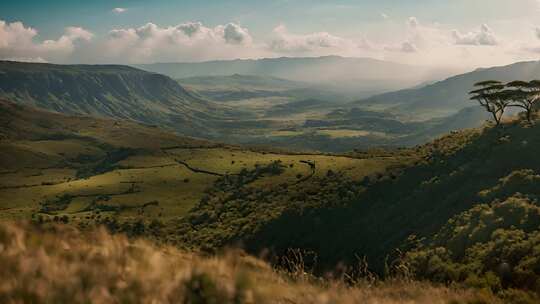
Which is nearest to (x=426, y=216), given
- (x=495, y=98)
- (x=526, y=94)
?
(x=495, y=98)

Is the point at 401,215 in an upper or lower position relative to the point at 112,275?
lower

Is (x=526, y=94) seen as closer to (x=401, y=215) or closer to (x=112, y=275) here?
(x=401, y=215)

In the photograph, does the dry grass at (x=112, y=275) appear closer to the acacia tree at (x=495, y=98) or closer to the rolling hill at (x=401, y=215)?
the rolling hill at (x=401, y=215)

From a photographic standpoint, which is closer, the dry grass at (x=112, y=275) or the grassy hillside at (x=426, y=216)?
the dry grass at (x=112, y=275)

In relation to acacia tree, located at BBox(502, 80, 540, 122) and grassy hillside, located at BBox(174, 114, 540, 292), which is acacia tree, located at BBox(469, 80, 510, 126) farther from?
grassy hillside, located at BBox(174, 114, 540, 292)

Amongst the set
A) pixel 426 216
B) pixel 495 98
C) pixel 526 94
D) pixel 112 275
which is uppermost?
pixel 526 94

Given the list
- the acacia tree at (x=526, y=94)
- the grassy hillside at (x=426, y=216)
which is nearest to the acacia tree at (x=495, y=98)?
the acacia tree at (x=526, y=94)

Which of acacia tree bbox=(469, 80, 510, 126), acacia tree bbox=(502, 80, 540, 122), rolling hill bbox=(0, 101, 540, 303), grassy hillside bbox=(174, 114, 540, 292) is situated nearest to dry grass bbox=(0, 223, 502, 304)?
rolling hill bbox=(0, 101, 540, 303)

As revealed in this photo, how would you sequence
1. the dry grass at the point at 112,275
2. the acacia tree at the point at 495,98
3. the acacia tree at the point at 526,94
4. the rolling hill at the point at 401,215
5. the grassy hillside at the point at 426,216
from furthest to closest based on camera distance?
the acacia tree at the point at 495,98, the acacia tree at the point at 526,94, the grassy hillside at the point at 426,216, the rolling hill at the point at 401,215, the dry grass at the point at 112,275
